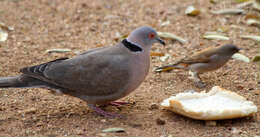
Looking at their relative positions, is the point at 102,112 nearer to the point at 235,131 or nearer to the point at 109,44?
the point at 235,131

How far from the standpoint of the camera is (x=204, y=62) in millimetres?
6645

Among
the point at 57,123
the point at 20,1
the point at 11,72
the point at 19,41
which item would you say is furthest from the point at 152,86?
the point at 20,1

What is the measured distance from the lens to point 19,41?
Result: 8148 millimetres

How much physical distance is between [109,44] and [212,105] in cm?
334

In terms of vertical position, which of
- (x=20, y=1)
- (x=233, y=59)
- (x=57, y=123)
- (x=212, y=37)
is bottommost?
(x=57, y=123)

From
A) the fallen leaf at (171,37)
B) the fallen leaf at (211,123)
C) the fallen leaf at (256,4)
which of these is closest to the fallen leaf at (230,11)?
the fallen leaf at (256,4)

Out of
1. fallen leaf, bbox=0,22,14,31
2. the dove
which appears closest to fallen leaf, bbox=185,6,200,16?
fallen leaf, bbox=0,22,14,31

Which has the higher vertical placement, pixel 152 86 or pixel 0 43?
pixel 0 43

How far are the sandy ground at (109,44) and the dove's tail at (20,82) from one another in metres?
0.37

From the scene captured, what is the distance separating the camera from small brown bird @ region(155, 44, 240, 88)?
6590 millimetres

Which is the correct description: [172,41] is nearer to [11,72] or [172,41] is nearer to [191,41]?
[191,41]

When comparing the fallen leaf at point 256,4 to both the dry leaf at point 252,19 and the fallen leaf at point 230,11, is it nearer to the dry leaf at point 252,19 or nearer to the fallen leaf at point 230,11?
the fallen leaf at point 230,11

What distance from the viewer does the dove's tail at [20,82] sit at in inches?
210

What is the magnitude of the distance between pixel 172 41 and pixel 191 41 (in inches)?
14.9
